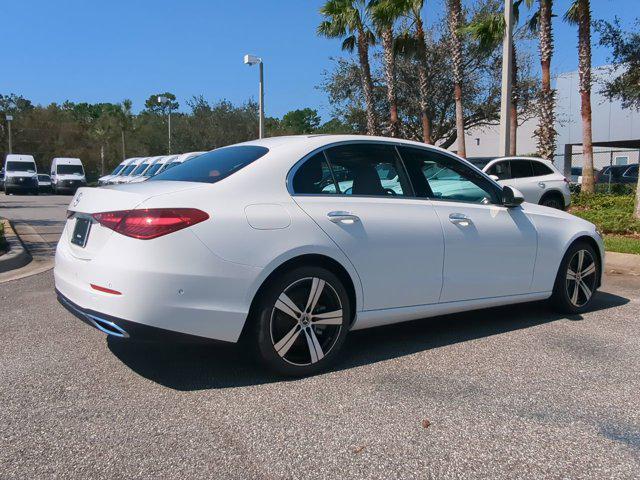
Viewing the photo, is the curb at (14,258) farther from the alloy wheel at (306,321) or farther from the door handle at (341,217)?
the door handle at (341,217)

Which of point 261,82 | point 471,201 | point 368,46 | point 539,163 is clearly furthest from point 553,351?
point 368,46

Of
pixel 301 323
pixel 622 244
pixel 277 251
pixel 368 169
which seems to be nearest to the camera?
pixel 277 251

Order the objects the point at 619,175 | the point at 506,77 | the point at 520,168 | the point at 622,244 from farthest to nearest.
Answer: the point at 619,175
the point at 506,77
the point at 520,168
the point at 622,244

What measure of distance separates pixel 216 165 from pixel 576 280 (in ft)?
11.7

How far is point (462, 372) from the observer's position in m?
4.04

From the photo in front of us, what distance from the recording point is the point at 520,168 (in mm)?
12633

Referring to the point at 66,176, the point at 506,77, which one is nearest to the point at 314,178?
the point at 506,77

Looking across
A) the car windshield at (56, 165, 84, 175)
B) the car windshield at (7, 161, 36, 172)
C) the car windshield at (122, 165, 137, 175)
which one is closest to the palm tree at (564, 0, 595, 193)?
the car windshield at (122, 165, 137, 175)

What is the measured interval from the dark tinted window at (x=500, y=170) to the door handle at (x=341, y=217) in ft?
28.9

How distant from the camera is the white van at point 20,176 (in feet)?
109

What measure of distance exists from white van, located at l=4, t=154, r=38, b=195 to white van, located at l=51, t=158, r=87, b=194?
1.17m

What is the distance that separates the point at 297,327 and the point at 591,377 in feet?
6.67

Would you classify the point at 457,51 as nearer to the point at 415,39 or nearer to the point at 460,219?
the point at 415,39

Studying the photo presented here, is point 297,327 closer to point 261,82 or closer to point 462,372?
point 462,372
